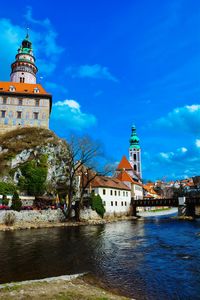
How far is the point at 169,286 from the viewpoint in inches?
421

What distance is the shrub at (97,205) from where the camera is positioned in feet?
154

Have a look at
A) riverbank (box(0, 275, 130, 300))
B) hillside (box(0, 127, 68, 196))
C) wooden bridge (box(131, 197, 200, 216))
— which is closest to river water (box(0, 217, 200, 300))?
riverbank (box(0, 275, 130, 300))

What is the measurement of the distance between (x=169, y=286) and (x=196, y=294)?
124 cm

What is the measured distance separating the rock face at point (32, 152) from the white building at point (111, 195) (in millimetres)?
8248

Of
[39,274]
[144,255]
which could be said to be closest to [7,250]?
[39,274]

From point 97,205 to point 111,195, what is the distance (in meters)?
8.19

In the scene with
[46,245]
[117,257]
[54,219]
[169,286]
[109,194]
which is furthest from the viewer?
[109,194]

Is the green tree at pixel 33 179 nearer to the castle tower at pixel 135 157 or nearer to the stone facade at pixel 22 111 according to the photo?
the stone facade at pixel 22 111

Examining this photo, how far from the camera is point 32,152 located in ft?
154

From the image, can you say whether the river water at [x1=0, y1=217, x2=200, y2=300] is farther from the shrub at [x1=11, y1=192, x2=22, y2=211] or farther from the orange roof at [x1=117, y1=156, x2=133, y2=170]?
the orange roof at [x1=117, y1=156, x2=133, y2=170]

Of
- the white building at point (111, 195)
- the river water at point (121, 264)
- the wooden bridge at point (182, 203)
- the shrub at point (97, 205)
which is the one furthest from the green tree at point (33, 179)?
the wooden bridge at point (182, 203)

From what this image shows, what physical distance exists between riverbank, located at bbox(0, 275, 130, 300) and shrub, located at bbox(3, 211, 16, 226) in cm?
2517

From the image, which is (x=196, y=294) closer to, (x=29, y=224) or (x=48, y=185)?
(x=29, y=224)

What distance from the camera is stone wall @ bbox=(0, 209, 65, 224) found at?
33.8 m
